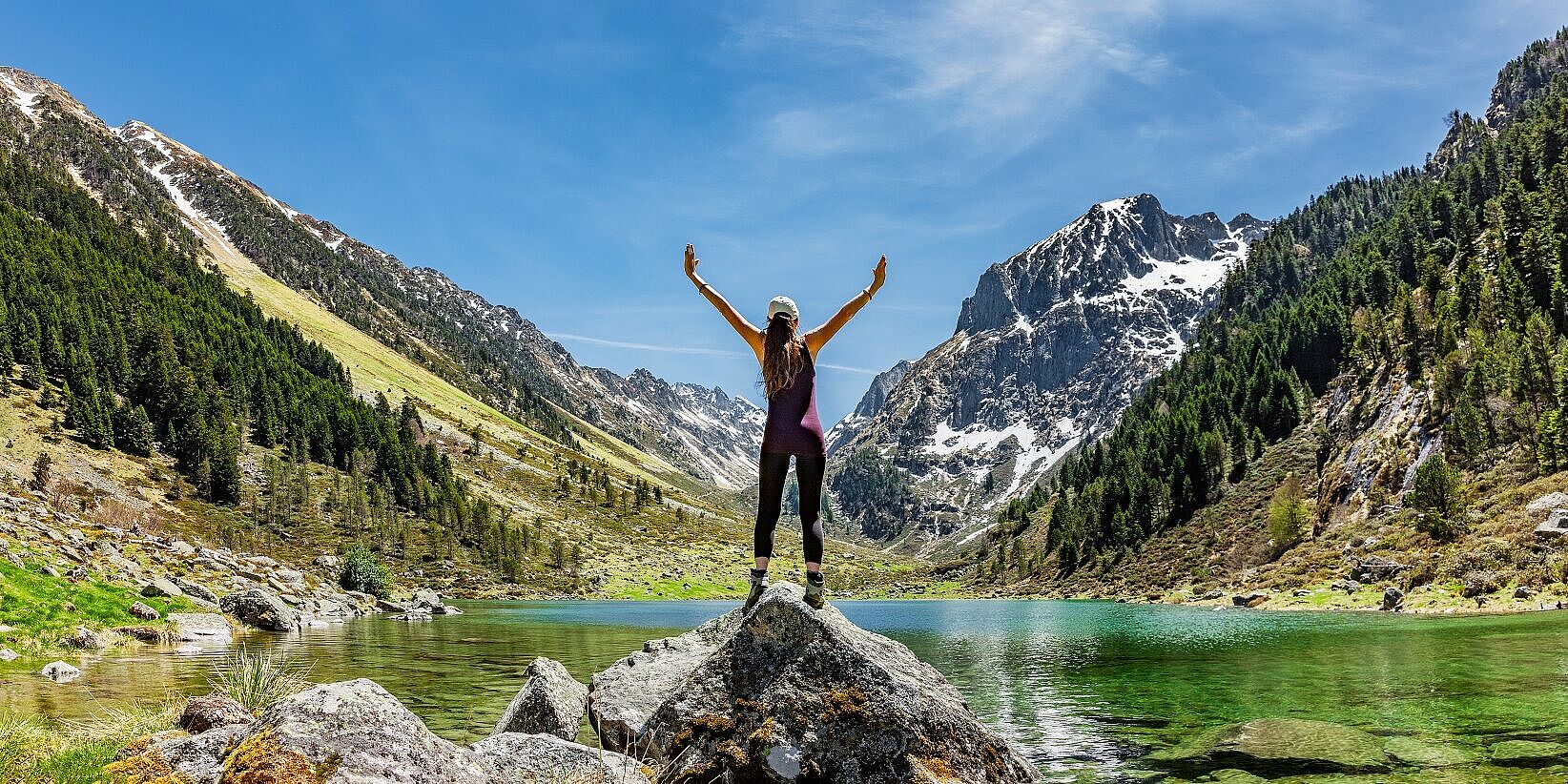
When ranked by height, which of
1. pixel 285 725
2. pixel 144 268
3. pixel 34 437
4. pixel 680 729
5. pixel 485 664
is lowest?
pixel 485 664

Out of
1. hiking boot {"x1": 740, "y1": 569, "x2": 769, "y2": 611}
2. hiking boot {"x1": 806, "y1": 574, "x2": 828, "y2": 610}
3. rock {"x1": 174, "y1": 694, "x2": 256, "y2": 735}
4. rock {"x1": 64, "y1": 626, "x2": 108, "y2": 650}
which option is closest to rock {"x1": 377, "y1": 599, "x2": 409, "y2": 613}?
rock {"x1": 64, "y1": 626, "x2": 108, "y2": 650}

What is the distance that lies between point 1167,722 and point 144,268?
243m

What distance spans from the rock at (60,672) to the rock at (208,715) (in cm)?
1735

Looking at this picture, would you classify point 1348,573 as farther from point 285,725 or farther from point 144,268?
point 144,268

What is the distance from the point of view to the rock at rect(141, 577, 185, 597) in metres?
43.7

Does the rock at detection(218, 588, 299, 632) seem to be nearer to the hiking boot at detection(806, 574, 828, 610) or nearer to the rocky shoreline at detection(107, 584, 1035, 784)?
the rocky shoreline at detection(107, 584, 1035, 784)

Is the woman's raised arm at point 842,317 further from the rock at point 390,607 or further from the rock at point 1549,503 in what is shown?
the rock at point 390,607

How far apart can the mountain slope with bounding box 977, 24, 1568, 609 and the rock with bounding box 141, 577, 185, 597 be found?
79221mm

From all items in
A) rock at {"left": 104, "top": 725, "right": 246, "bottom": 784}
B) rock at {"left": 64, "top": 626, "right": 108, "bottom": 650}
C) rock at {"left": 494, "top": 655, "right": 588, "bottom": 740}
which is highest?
rock at {"left": 104, "top": 725, "right": 246, "bottom": 784}

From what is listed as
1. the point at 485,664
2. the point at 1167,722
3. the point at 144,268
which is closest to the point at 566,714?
the point at 1167,722

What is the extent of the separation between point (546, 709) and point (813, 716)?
24.9 ft

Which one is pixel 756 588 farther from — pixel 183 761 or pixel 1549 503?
pixel 1549 503

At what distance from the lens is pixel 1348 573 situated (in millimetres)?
82688

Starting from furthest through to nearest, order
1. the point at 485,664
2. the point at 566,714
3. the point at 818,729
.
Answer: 1. the point at 485,664
2. the point at 566,714
3. the point at 818,729
